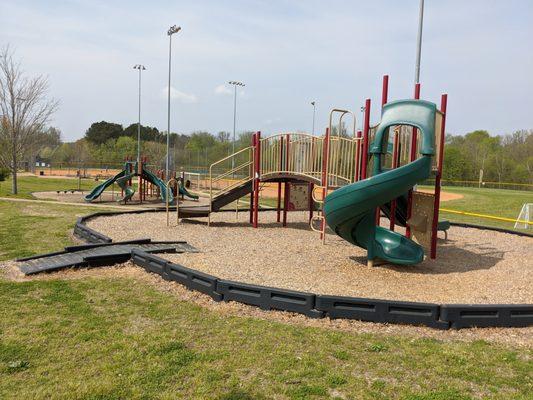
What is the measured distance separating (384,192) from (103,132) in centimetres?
9782

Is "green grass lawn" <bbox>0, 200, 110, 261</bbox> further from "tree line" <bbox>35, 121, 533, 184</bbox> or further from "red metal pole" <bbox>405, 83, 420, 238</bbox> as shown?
"tree line" <bbox>35, 121, 533, 184</bbox>

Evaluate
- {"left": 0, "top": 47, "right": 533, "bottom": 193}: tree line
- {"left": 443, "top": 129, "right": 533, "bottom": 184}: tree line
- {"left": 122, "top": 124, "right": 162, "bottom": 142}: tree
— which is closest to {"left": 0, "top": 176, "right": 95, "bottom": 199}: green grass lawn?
{"left": 0, "top": 47, "right": 533, "bottom": 193}: tree line

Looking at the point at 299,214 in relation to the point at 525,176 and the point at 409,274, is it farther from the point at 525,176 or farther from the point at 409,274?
the point at 525,176

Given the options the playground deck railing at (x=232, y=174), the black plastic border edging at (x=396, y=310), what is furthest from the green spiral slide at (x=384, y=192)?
the playground deck railing at (x=232, y=174)

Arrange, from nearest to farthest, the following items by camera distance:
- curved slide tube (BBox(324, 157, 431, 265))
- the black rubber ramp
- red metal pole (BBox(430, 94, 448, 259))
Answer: curved slide tube (BBox(324, 157, 431, 265)) → the black rubber ramp → red metal pole (BBox(430, 94, 448, 259))

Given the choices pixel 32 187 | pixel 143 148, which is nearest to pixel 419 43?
pixel 32 187

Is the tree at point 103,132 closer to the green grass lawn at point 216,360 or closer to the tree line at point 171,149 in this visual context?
the tree line at point 171,149

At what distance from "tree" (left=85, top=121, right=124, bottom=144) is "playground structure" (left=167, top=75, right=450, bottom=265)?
89013 mm

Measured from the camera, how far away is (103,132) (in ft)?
315

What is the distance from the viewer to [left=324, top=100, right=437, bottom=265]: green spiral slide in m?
7.12

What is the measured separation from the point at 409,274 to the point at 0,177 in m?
24.5

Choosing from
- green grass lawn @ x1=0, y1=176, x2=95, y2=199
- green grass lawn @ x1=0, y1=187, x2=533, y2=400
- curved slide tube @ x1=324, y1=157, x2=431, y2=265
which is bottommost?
green grass lawn @ x1=0, y1=176, x2=95, y2=199

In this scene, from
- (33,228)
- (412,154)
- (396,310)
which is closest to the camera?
(396,310)

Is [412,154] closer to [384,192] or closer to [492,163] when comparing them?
[384,192]
